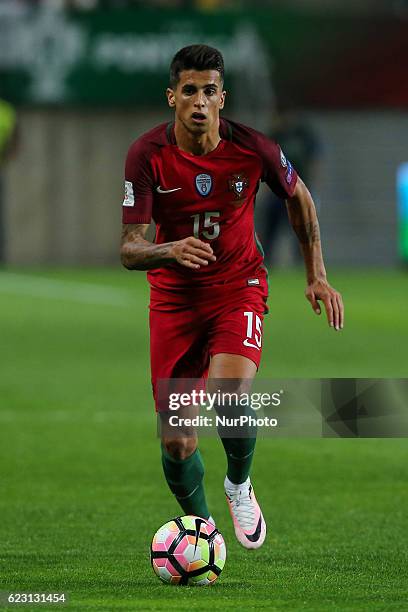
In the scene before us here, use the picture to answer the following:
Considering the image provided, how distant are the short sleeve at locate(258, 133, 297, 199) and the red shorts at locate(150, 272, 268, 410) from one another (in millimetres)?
445

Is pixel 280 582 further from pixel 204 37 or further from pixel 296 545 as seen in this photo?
pixel 204 37

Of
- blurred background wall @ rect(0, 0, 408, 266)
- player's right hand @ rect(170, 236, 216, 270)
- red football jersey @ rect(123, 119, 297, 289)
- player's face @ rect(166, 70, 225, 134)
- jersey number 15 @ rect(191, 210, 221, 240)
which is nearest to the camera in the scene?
player's right hand @ rect(170, 236, 216, 270)

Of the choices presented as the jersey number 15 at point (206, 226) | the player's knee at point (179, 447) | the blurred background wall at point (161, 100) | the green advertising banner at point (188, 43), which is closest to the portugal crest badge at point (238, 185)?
the jersey number 15 at point (206, 226)

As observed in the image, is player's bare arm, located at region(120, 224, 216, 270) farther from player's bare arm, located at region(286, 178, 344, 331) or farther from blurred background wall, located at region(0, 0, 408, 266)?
blurred background wall, located at region(0, 0, 408, 266)

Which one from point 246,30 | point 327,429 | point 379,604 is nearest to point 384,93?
point 246,30

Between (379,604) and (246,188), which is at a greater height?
(246,188)

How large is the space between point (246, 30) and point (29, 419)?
832 inches

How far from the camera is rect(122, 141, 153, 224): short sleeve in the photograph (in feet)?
23.1

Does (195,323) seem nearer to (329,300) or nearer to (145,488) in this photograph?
(329,300)

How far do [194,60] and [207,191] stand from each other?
0.57 meters

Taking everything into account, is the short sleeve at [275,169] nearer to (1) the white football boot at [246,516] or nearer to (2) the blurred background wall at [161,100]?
(1) the white football boot at [246,516]

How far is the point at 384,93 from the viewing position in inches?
1316

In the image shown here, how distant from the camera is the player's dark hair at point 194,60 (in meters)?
7.04

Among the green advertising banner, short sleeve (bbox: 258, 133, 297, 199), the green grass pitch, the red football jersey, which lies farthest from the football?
the green advertising banner
